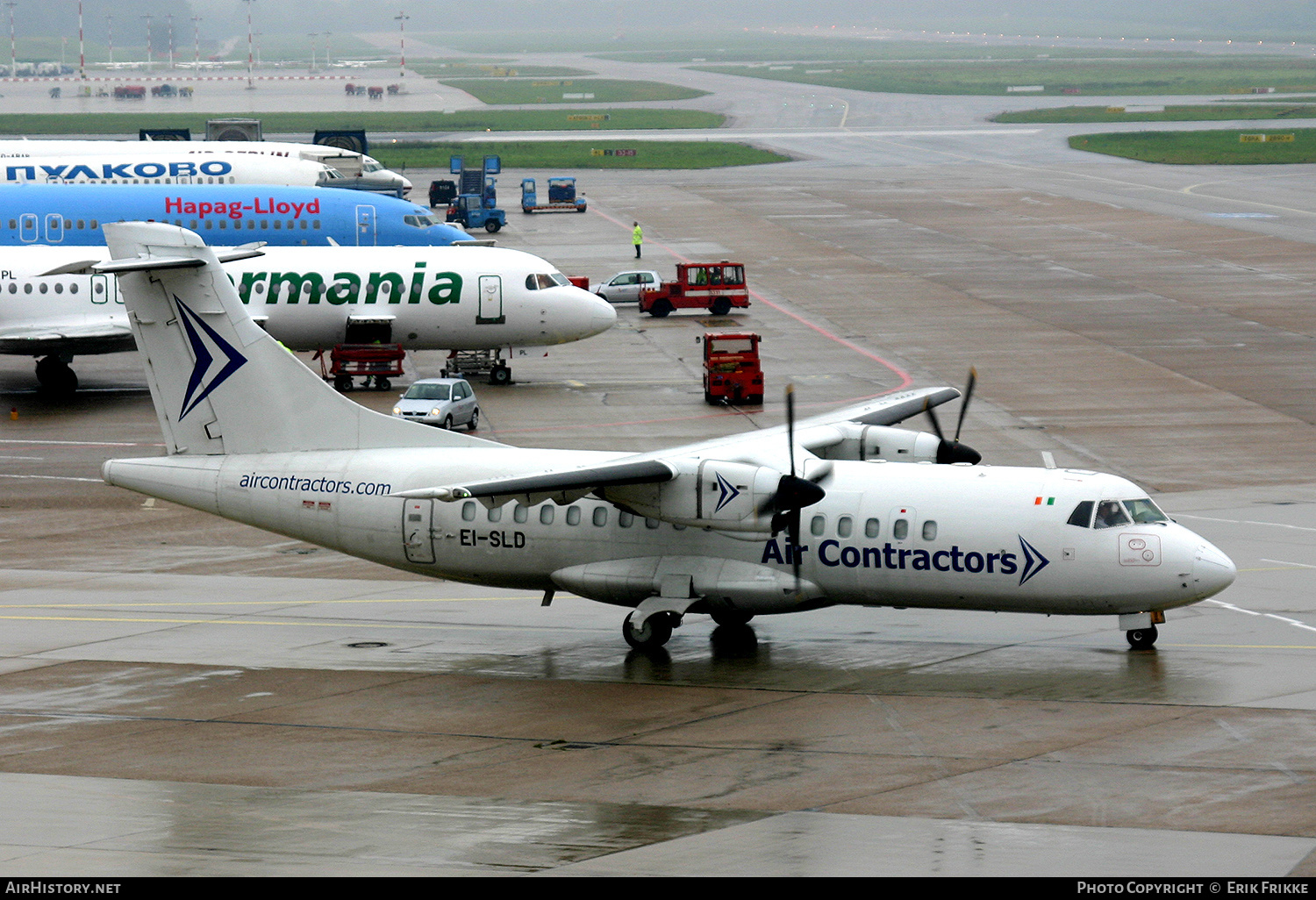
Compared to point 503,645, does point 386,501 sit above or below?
above

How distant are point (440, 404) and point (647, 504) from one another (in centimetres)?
→ 2146

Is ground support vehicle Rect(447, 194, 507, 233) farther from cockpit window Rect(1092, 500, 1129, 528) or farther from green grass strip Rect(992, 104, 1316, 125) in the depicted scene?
green grass strip Rect(992, 104, 1316, 125)

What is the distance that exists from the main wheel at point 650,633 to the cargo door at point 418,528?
12.6 feet

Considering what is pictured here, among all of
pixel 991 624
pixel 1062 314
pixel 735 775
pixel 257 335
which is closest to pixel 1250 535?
pixel 991 624

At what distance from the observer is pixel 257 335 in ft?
97.8

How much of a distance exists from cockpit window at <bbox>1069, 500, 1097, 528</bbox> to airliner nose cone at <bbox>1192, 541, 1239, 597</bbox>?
1.70 meters

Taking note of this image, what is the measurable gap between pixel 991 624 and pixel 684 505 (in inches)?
281

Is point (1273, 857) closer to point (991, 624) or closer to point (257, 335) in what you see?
Result: point (991, 624)

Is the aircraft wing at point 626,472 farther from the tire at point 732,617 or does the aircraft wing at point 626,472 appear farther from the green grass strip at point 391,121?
the green grass strip at point 391,121

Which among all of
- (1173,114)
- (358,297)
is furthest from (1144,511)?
(1173,114)

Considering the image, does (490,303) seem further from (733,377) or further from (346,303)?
(733,377)

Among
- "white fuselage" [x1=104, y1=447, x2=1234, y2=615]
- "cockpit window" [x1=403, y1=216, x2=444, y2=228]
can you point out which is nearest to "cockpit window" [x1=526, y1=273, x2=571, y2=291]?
"cockpit window" [x1=403, y1=216, x2=444, y2=228]

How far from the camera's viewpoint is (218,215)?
67688mm

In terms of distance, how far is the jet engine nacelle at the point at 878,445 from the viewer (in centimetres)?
3012
